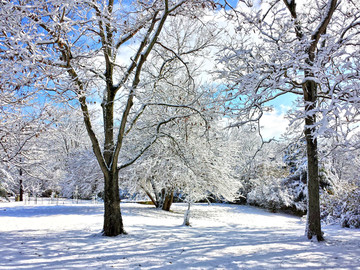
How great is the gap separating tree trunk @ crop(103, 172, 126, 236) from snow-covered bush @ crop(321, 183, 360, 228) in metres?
8.49

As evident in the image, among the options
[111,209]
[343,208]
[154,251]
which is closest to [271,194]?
[343,208]

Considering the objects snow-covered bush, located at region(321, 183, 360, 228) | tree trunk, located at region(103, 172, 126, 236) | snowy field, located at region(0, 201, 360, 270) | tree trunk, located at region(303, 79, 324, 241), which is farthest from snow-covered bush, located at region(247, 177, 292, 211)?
tree trunk, located at region(103, 172, 126, 236)

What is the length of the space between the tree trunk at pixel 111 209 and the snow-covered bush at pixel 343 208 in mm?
8493

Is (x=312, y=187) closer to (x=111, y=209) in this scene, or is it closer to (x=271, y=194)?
(x=111, y=209)

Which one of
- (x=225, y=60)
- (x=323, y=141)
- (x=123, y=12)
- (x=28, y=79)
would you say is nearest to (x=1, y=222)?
(x=28, y=79)

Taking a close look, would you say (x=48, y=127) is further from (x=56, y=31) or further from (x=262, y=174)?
(x=262, y=174)

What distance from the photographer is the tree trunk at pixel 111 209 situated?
7.04 m

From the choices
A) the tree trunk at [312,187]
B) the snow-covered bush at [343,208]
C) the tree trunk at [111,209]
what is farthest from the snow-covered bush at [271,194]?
the tree trunk at [111,209]

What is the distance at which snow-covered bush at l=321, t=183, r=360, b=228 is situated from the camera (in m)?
9.93

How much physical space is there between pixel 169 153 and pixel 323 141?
19.3ft

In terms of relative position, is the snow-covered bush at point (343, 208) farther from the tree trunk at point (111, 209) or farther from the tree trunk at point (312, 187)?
the tree trunk at point (111, 209)

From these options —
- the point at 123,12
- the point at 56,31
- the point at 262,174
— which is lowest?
the point at 262,174

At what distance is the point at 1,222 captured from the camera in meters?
8.71

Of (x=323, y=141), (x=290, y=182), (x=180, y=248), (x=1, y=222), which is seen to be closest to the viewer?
(x=180, y=248)
